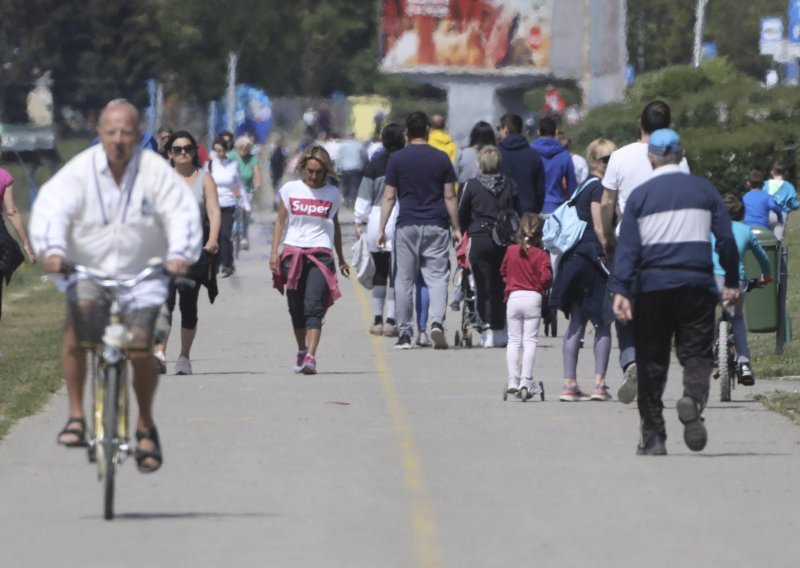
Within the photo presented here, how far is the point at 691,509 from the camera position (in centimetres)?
921

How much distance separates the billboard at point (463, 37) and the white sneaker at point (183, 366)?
183 feet

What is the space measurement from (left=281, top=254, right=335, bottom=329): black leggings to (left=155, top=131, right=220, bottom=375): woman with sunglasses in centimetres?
56

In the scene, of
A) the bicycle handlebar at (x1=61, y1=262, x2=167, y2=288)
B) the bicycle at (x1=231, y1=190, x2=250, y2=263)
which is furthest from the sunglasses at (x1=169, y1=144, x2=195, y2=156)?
the bicycle at (x1=231, y1=190, x2=250, y2=263)

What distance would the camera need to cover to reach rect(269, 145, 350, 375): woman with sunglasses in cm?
1514

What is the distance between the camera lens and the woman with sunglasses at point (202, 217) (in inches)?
571

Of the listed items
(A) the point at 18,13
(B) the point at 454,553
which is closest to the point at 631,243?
(B) the point at 454,553

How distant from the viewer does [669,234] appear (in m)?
10.7

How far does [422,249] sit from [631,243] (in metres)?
6.58

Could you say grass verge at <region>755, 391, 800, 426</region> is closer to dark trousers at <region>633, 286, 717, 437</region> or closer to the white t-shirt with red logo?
dark trousers at <region>633, 286, 717, 437</region>

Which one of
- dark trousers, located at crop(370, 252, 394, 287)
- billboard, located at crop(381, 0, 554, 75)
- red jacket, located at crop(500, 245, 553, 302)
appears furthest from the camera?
billboard, located at crop(381, 0, 554, 75)

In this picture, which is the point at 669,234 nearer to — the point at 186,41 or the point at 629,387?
the point at 629,387

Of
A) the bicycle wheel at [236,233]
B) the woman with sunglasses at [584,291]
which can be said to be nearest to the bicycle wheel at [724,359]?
the woman with sunglasses at [584,291]

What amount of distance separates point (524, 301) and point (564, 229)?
505mm

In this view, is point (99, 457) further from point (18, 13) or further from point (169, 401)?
point (18, 13)
